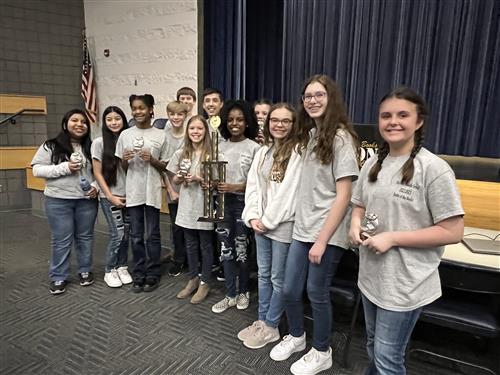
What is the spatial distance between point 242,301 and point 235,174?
924 millimetres

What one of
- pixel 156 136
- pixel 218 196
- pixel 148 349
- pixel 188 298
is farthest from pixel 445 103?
pixel 148 349

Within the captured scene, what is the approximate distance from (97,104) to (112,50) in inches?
37.9

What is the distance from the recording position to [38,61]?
5.89 m

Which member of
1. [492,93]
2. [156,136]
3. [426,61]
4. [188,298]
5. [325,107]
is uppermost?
[426,61]

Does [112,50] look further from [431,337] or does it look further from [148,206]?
[431,337]

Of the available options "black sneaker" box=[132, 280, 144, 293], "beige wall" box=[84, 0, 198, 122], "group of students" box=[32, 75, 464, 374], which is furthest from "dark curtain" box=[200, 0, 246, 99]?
"black sneaker" box=[132, 280, 144, 293]

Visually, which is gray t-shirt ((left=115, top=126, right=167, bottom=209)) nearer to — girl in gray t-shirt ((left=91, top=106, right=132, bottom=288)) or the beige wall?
girl in gray t-shirt ((left=91, top=106, right=132, bottom=288))

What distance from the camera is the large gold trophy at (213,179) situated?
7.41 feet

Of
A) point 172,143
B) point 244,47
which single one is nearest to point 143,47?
point 244,47

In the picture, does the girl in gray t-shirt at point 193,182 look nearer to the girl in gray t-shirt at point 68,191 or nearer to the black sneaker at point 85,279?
the girl in gray t-shirt at point 68,191

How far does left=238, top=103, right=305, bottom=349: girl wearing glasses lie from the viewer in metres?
1.87

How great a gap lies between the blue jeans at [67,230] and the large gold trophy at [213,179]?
3.54ft

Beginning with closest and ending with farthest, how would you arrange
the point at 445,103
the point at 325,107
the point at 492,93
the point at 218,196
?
the point at 325,107, the point at 218,196, the point at 492,93, the point at 445,103

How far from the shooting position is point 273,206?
190cm
